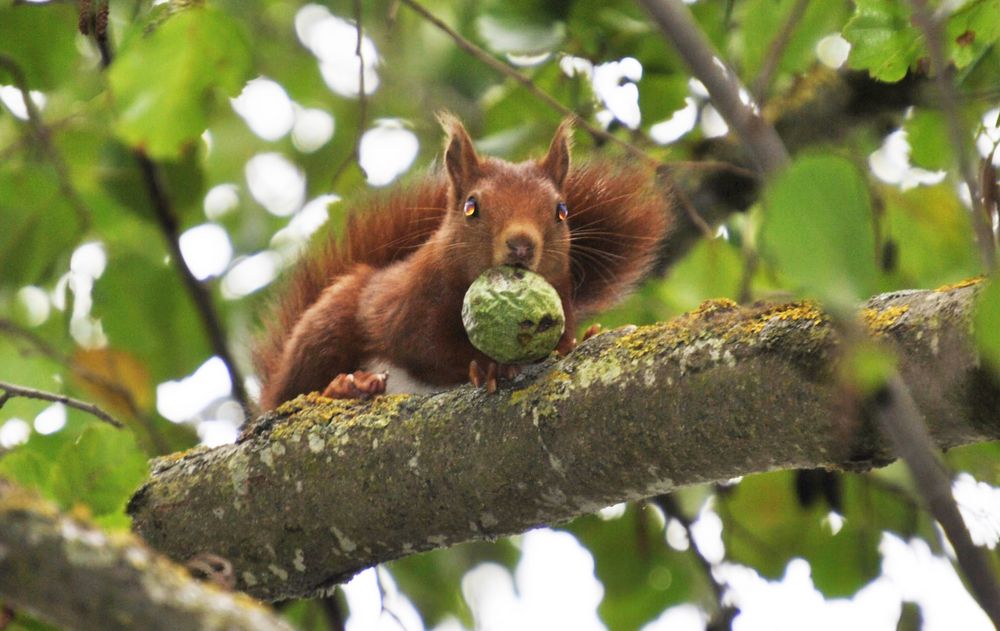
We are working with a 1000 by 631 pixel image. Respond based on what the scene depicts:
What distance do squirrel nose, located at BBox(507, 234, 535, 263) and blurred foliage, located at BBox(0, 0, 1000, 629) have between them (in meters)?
→ 0.38

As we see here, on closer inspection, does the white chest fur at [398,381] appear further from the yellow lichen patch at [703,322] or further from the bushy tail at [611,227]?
the yellow lichen patch at [703,322]

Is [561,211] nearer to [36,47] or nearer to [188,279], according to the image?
[188,279]

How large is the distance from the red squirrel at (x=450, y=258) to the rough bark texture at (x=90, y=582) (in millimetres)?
1252

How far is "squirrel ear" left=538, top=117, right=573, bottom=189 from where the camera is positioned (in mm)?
2473

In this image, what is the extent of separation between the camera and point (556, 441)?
167cm

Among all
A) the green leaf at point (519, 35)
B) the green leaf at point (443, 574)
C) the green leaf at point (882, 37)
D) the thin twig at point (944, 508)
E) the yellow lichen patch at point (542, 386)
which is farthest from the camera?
the green leaf at point (443, 574)

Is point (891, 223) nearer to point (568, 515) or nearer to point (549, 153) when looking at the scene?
point (549, 153)

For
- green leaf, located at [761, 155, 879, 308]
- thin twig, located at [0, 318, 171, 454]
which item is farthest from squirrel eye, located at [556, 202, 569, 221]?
green leaf, located at [761, 155, 879, 308]

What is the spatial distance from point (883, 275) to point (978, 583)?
6.42 feet

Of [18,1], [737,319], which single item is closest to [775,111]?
[737,319]

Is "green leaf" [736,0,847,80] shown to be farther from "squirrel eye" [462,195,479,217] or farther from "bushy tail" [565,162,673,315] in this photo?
"squirrel eye" [462,195,479,217]

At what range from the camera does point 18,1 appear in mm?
2168

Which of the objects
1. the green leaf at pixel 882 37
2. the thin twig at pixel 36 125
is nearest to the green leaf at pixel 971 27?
the green leaf at pixel 882 37

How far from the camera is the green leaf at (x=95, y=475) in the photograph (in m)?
1.35
